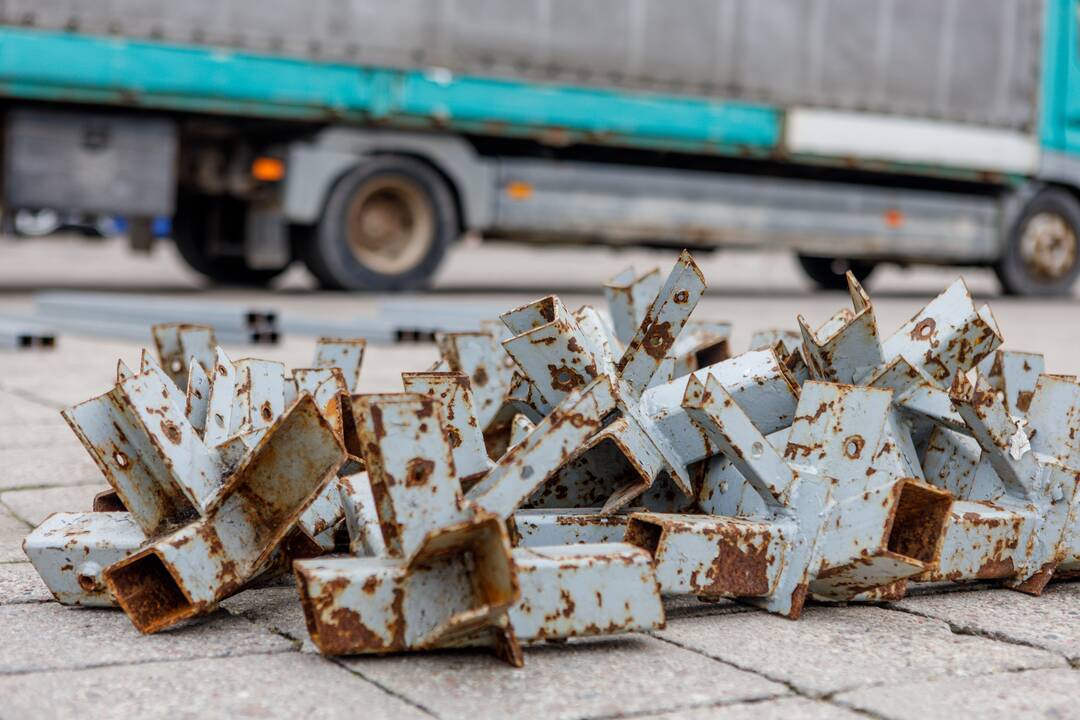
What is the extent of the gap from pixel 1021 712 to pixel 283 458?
0.93 metres

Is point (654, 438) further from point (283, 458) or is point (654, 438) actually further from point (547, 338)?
point (283, 458)

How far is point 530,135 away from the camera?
10016 millimetres

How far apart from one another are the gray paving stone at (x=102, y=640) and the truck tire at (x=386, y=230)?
25.3 ft

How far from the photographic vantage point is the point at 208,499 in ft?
6.19

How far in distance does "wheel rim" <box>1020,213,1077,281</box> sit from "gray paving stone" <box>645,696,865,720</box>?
1167 cm

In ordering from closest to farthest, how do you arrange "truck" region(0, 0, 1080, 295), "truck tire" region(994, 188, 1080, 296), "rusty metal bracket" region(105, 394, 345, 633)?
"rusty metal bracket" region(105, 394, 345, 633), "truck" region(0, 0, 1080, 295), "truck tire" region(994, 188, 1080, 296)

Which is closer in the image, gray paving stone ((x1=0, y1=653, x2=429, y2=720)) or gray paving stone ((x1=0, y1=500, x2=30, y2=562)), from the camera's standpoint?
gray paving stone ((x1=0, y1=653, x2=429, y2=720))

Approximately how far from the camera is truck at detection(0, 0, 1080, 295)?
866cm

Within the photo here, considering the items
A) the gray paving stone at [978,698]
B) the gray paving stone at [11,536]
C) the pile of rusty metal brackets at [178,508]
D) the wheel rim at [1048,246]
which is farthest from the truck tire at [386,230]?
the gray paving stone at [978,698]

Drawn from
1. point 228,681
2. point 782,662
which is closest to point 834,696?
point 782,662

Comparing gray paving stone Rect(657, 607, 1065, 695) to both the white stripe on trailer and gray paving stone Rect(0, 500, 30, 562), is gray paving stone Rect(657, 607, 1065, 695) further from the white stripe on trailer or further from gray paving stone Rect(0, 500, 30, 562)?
the white stripe on trailer

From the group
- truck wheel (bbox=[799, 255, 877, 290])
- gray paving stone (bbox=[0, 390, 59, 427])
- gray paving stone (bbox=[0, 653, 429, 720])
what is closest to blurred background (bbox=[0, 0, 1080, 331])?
truck wheel (bbox=[799, 255, 877, 290])

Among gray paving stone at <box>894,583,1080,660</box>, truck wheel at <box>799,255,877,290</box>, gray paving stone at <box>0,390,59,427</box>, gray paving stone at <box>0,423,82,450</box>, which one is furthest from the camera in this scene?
truck wheel at <box>799,255,877,290</box>

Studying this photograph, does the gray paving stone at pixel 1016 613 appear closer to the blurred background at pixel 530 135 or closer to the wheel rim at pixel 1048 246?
the blurred background at pixel 530 135
